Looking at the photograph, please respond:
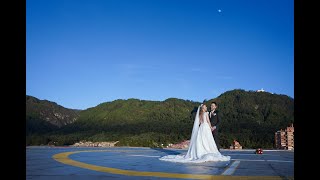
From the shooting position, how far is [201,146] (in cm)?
1194

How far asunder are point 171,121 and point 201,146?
2131 centimetres

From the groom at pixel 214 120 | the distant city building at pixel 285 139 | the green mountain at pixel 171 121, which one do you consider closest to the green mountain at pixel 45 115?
the green mountain at pixel 171 121

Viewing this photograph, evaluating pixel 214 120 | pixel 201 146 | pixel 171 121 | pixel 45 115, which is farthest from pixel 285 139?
pixel 45 115

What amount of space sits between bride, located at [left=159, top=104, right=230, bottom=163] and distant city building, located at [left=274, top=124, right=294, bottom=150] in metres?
7.77

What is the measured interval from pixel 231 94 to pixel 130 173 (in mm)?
29226

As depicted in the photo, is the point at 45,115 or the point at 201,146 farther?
the point at 45,115

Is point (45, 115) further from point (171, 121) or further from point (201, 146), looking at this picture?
point (201, 146)

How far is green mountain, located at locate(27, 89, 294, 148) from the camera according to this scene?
23.9m

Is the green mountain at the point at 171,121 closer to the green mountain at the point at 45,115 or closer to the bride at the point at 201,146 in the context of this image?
the green mountain at the point at 45,115

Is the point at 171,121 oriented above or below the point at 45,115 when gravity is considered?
below
